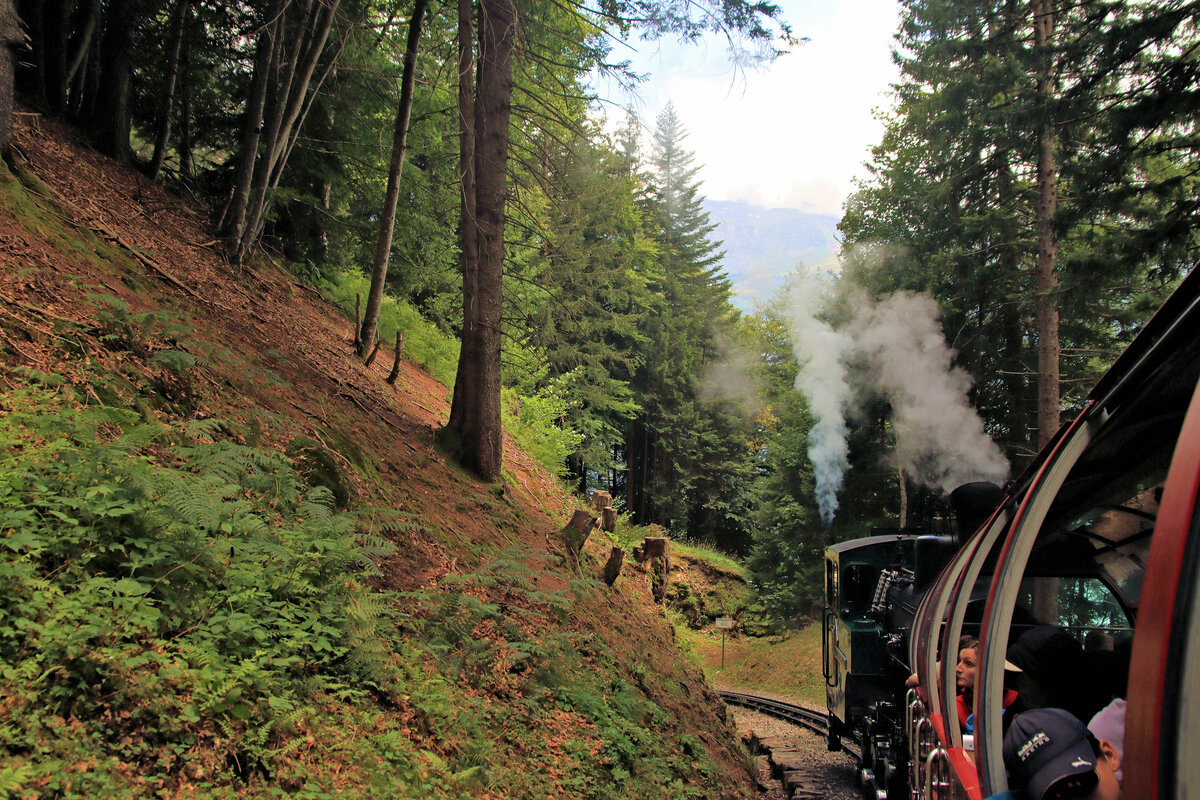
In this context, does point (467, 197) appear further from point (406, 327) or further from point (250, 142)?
point (406, 327)

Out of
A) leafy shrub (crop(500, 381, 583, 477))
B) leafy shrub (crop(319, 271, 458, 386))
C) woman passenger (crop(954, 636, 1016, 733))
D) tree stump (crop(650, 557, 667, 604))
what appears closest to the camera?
woman passenger (crop(954, 636, 1016, 733))

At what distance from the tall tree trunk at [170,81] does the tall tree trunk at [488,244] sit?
5.23m

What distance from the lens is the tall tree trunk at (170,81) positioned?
421 inches

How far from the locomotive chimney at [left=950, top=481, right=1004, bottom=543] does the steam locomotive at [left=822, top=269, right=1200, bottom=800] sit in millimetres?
14

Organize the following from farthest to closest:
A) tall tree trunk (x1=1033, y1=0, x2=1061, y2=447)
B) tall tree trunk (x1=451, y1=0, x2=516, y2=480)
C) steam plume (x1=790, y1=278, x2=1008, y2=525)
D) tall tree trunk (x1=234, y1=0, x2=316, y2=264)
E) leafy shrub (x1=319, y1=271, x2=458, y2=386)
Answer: steam plume (x1=790, y1=278, x2=1008, y2=525), leafy shrub (x1=319, y1=271, x2=458, y2=386), tall tree trunk (x1=1033, y1=0, x2=1061, y2=447), tall tree trunk (x1=234, y1=0, x2=316, y2=264), tall tree trunk (x1=451, y1=0, x2=516, y2=480)

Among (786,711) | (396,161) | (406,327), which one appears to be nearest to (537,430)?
(406,327)

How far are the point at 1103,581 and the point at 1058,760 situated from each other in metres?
2.87

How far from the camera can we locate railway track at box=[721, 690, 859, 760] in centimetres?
1519

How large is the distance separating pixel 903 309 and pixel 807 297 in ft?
21.3

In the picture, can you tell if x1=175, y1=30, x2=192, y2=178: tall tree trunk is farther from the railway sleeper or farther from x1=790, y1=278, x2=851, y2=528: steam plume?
x1=790, y1=278, x2=851, y2=528: steam plume

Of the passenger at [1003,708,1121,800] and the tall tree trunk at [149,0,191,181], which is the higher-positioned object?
the tall tree trunk at [149,0,191,181]

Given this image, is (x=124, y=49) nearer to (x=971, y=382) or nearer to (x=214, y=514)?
(x=214, y=514)

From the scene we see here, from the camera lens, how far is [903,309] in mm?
21172

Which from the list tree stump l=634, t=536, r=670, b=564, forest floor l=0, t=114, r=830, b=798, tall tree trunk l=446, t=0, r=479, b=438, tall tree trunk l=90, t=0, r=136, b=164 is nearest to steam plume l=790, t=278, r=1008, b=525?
tree stump l=634, t=536, r=670, b=564
